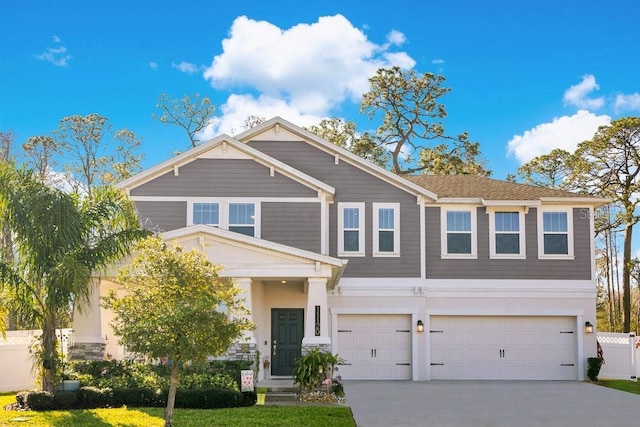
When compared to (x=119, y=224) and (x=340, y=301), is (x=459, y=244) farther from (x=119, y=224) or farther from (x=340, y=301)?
(x=119, y=224)

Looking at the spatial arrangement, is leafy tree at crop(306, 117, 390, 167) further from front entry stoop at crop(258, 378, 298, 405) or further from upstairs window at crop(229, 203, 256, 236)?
front entry stoop at crop(258, 378, 298, 405)

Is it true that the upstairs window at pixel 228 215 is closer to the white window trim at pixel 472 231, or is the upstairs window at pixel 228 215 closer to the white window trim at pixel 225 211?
the white window trim at pixel 225 211

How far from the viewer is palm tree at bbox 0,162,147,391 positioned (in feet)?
53.6

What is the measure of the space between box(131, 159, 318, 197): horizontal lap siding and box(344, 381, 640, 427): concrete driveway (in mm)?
6122

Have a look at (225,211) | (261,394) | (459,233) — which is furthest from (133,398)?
(459,233)

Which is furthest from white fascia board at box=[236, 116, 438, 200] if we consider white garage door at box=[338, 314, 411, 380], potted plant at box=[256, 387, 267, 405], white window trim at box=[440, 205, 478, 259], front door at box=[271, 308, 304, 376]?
potted plant at box=[256, 387, 267, 405]

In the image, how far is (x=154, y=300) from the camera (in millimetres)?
13664

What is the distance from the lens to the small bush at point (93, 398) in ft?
54.0

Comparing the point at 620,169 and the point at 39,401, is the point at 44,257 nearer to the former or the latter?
the point at 39,401

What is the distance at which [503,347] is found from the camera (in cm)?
2488

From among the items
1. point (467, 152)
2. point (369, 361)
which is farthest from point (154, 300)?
point (467, 152)

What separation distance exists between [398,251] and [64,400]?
38.0 ft

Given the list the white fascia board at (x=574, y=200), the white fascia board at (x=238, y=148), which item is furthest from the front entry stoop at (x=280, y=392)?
the white fascia board at (x=574, y=200)

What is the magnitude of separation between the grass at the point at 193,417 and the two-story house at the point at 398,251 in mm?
6982
